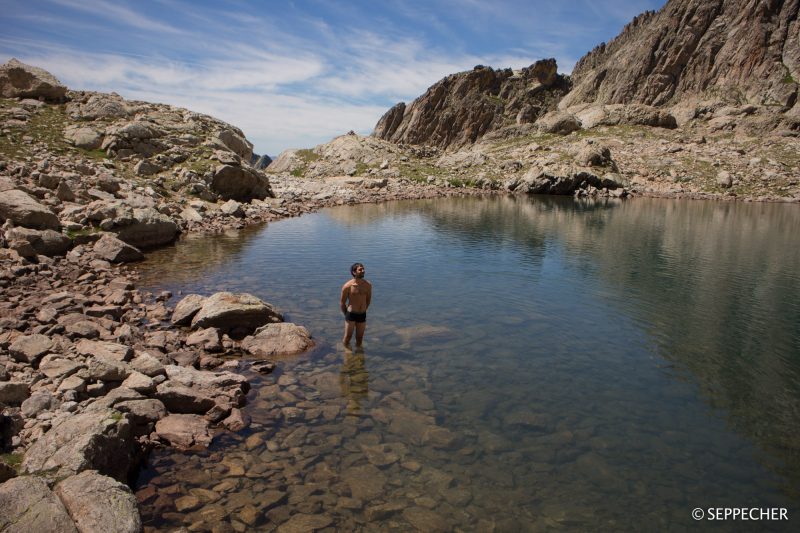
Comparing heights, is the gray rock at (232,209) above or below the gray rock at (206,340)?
above

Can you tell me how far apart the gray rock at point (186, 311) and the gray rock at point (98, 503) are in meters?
11.6

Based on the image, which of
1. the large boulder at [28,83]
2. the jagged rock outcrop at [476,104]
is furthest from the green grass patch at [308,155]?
the large boulder at [28,83]

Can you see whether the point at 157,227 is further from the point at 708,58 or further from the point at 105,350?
the point at 708,58

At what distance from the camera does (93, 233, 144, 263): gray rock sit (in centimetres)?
2877

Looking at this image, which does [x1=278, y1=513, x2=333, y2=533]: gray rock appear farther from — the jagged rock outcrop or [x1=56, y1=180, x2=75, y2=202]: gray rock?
the jagged rock outcrop

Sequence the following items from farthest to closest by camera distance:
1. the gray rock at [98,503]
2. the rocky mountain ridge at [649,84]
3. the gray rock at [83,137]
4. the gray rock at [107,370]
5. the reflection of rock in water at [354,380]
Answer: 1. the rocky mountain ridge at [649,84]
2. the gray rock at [83,137]
3. the reflection of rock in water at [354,380]
4. the gray rock at [107,370]
5. the gray rock at [98,503]

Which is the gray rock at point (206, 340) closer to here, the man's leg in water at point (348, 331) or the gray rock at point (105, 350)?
the gray rock at point (105, 350)

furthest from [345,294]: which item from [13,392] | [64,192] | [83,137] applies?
[83,137]

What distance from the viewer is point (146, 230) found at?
1364 inches

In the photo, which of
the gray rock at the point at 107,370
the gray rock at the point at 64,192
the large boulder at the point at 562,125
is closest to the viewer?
the gray rock at the point at 107,370

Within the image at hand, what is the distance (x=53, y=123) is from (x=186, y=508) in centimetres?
5670

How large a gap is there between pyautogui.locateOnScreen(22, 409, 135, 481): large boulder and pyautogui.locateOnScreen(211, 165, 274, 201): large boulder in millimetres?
47068

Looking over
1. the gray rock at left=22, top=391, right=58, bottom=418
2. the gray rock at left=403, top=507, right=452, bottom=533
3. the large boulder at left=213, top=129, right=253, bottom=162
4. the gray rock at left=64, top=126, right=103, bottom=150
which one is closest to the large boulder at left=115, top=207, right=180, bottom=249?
the gray rock at left=64, top=126, right=103, bottom=150

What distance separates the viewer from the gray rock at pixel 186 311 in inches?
773
